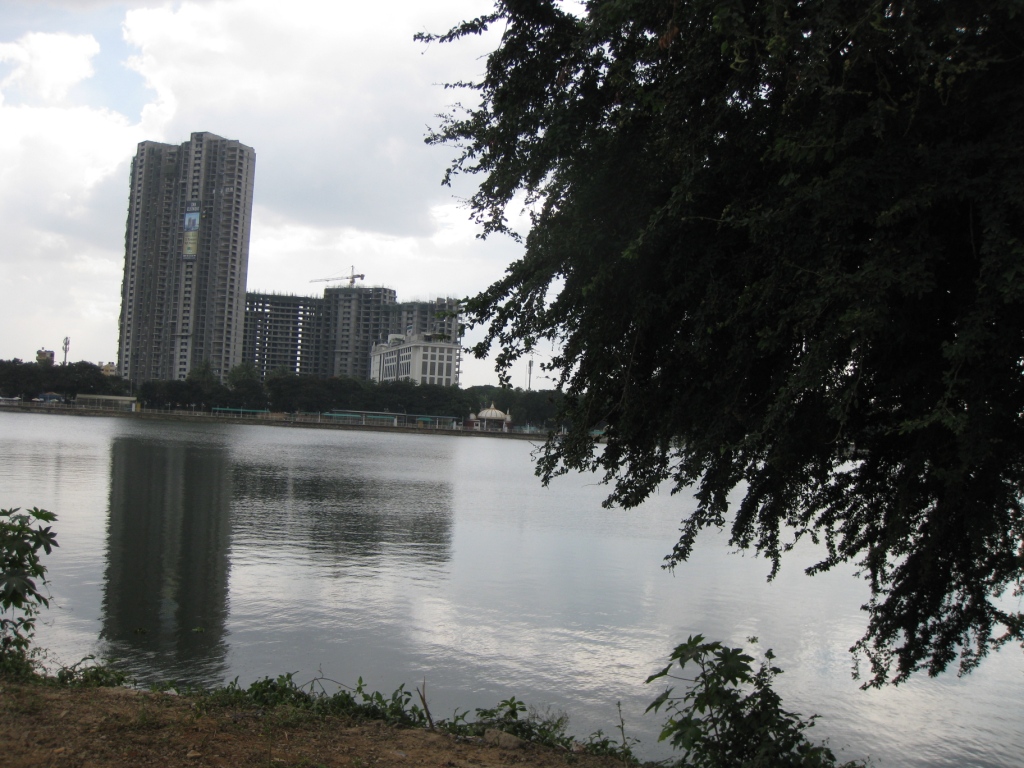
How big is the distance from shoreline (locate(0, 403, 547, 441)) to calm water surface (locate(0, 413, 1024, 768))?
96952 mm

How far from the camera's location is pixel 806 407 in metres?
6.79

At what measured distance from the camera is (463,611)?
14.5 metres

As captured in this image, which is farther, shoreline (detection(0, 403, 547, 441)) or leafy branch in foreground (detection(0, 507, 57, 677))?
shoreline (detection(0, 403, 547, 441))

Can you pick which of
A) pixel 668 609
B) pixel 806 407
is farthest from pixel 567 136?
pixel 668 609

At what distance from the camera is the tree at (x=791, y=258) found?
5.34m

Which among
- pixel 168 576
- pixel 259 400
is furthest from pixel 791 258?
pixel 259 400

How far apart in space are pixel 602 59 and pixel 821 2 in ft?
7.45

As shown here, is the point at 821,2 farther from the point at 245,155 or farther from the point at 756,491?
the point at 245,155

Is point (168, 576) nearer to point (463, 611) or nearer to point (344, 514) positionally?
point (463, 611)

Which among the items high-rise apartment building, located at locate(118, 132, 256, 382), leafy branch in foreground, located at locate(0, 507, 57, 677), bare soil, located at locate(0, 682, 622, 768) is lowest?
bare soil, located at locate(0, 682, 622, 768)

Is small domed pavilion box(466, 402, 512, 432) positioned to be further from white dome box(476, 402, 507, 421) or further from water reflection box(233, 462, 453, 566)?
water reflection box(233, 462, 453, 566)

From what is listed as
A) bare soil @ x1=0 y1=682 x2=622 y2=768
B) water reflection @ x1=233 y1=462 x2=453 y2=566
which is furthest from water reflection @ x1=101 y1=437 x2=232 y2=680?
bare soil @ x1=0 y1=682 x2=622 y2=768

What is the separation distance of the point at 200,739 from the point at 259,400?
151 metres

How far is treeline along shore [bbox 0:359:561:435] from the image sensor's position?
139 metres
